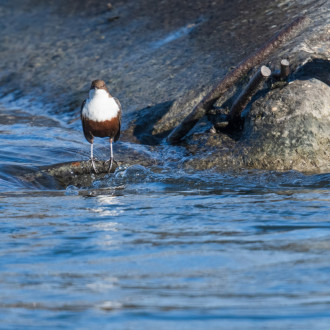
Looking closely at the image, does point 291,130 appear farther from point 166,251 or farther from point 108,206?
point 166,251

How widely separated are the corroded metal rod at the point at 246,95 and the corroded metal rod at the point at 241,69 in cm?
24

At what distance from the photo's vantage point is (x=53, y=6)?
14445mm

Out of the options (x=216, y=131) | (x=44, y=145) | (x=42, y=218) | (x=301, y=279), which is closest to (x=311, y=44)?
(x=216, y=131)

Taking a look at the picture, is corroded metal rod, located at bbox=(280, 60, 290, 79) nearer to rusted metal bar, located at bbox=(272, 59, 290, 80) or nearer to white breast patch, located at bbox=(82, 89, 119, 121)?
rusted metal bar, located at bbox=(272, 59, 290, 80)

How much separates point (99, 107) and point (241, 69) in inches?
66.7

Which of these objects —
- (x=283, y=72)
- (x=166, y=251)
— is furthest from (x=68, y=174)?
(x=166, y=251)

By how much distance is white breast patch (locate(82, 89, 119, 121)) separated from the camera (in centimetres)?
744

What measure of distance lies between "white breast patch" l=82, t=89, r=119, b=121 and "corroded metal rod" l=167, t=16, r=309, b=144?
936 mm

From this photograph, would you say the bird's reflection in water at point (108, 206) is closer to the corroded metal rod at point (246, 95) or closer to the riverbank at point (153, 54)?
the riverbank at point (153, 54)

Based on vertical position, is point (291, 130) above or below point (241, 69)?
below

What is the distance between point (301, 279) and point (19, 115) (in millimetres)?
8083

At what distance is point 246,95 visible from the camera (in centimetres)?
730

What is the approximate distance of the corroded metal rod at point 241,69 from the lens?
7480 millimetres

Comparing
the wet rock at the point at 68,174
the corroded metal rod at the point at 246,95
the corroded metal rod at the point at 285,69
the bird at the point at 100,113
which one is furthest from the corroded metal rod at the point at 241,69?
the wet rock at the point at 68,174
